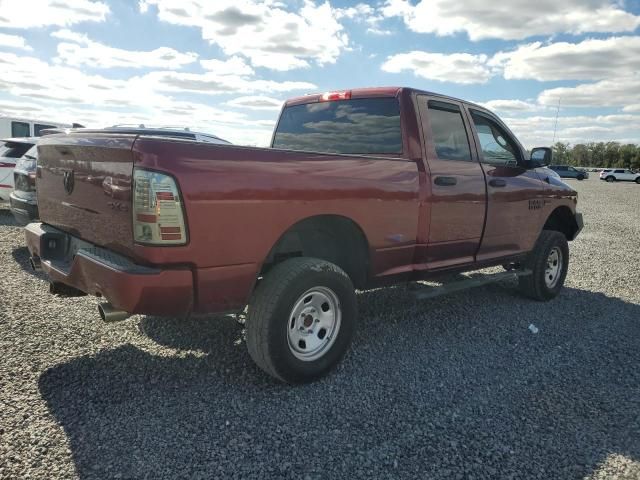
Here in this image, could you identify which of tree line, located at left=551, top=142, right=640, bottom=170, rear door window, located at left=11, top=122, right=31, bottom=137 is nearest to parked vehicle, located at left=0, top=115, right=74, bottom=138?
rear door window, located at left=11, top=122, right=31, bottom=137

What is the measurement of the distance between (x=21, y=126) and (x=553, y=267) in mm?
15616

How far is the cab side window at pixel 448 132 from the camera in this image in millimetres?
4289

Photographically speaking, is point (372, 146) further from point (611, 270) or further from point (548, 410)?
point (611, 270)

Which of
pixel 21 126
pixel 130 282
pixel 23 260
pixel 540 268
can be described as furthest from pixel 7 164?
pixel 540 268

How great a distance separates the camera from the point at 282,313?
3.09m

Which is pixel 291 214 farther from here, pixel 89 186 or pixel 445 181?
pixel 445 181

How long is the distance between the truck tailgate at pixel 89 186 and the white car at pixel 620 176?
179 feet

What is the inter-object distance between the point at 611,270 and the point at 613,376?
437cm

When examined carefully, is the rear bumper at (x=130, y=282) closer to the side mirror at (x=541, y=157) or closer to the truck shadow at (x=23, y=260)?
the truck shadow at (x=23, y=260)

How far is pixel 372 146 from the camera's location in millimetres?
4176

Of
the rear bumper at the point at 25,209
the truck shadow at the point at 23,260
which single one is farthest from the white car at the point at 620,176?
the rear bumper at the point at 25,209

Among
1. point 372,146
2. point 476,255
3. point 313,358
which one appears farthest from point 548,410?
point 372,146

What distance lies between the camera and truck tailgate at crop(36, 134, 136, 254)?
108 inches

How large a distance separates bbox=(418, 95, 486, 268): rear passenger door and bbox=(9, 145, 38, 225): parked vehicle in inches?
176
